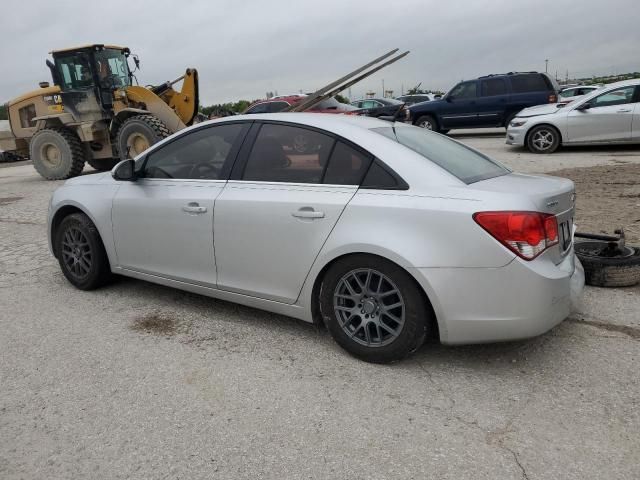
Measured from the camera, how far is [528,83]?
54.2 ft

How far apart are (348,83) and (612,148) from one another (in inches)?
388

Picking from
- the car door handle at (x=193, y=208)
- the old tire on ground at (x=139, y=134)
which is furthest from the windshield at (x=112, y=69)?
the car door handle at (x=193, y=208)

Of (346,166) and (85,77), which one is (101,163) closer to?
(85,77)

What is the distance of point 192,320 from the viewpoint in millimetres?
4117

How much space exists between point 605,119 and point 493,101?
509 cm

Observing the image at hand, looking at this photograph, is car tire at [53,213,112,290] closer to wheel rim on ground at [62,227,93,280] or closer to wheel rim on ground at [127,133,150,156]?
wheel rim on ground at [62,227,93,280]

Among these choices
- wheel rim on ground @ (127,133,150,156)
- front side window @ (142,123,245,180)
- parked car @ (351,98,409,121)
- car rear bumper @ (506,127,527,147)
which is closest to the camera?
front side window @ (142,123,245,180)

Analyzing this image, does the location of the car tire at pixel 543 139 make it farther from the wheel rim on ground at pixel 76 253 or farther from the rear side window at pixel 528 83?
the wheel rim on ground at pixel 76 253

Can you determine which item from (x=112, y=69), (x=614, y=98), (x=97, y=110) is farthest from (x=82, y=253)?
(x=614, y=98)

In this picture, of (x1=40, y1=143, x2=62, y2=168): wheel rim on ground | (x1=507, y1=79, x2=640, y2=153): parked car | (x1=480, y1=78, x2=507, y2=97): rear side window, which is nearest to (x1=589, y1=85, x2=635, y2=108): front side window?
(x1=507, y1=79, x2=640, y2=153): parked car

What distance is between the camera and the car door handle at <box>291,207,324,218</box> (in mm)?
3332

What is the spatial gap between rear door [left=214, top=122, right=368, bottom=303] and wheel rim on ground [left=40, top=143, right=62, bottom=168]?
38.1ft

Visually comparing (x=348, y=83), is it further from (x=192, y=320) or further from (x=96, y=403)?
(x=96, y=403)

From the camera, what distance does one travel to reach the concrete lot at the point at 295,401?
244 cm
